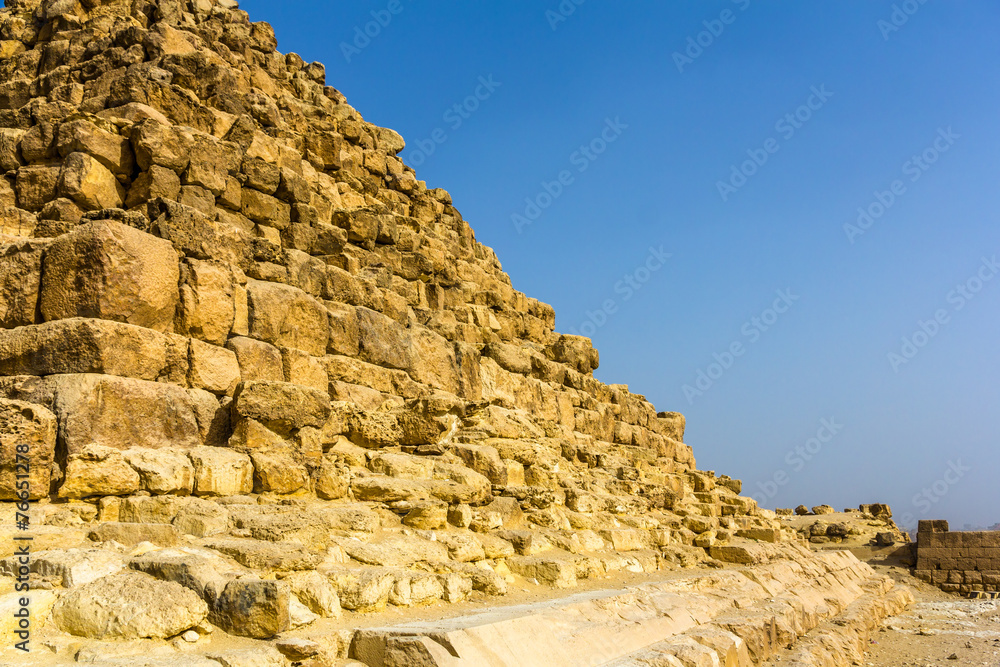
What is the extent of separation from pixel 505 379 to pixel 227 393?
619 cm

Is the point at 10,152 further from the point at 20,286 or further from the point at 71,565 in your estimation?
the point at 71,565

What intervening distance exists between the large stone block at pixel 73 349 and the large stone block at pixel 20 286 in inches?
8.5

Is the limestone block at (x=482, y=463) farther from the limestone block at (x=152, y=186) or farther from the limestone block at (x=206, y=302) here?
the limestone block at (x=152, y=186)

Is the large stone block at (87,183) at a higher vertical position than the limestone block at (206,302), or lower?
higher

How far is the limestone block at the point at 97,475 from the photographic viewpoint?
5801 mm

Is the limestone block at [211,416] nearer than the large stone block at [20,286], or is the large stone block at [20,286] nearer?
the large stone block at [20,286]

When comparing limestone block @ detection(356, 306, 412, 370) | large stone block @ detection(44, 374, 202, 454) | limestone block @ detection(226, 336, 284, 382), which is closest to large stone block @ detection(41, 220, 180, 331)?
large stone block @ detection(44, 374, 202, 454)

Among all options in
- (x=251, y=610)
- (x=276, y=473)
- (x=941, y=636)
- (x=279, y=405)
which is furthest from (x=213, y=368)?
(x=941, y=636)

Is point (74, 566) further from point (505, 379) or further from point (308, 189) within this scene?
point (505, 379)

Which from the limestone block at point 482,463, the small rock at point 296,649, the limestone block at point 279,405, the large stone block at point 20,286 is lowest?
the small rock at point 296,649

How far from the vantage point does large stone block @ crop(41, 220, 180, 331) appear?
6.83 metres

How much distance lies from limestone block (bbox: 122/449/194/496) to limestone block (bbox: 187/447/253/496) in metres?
0.07

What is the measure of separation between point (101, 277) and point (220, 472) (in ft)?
6.53

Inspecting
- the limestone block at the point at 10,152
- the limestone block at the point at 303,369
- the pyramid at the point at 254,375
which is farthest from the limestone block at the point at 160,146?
the limestone block at the point at 303,369
